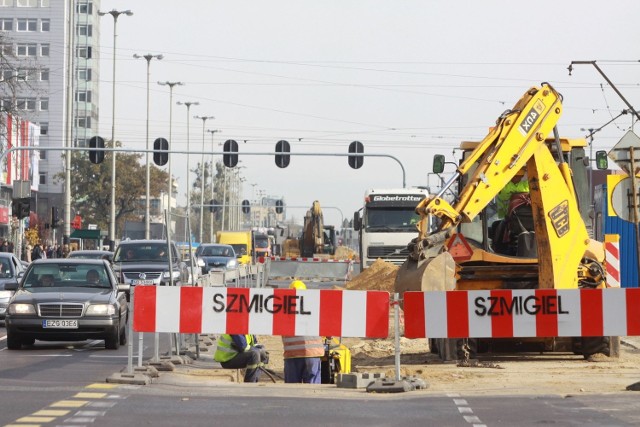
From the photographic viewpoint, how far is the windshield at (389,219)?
153ft

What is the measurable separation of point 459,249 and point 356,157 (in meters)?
38.4

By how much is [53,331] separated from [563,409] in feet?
38.1

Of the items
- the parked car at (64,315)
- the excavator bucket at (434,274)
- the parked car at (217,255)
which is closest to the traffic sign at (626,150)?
the excavator bucket at (434,274)

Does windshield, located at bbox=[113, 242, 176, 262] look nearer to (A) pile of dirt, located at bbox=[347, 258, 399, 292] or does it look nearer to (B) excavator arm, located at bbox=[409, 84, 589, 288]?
(A) pile of dirt, located at bbox=[347, 258, 399, 292]

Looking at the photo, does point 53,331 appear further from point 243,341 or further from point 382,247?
point 382,247

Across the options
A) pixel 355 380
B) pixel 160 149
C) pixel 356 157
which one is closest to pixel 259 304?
pixel 355 380

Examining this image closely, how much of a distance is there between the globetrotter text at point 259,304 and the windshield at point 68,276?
8.84 metres

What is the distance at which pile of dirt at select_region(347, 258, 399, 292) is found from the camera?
46438mm

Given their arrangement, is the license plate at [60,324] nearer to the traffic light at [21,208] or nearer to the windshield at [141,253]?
the windshield at [141,253]

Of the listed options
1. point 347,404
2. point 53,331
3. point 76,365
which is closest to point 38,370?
point 76,365

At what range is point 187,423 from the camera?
11539mm

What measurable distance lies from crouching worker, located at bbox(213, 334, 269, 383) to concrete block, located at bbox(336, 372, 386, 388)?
2213 mm

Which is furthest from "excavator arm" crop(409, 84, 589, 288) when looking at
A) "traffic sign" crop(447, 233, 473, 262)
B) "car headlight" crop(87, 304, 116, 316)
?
"car headlight" crop(87, 304, 116, 316)

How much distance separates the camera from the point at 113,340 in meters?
22.9
